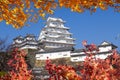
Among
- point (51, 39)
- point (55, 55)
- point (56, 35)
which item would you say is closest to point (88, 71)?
point (55, 55)

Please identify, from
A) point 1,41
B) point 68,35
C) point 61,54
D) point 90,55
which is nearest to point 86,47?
point 90,55

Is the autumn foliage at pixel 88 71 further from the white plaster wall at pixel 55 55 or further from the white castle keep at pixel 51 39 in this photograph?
the white castle keep at pixel 51 39

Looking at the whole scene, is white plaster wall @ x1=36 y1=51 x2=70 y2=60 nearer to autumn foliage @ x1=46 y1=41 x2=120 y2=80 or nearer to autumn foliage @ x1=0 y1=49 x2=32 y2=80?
autumn foliage @ x1=0 y1=49 x2=32 y2=80

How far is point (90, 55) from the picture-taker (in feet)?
17.9

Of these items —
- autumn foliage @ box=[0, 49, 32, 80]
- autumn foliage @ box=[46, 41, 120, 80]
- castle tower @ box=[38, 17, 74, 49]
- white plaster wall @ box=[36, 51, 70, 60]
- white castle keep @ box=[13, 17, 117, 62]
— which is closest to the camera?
autumn foliage @ box=[46, 41, 120, 80]

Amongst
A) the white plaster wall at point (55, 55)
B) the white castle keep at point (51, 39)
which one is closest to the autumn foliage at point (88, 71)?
the white plaster wall at point (55, 55)

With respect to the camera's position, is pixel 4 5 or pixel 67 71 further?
pixel 4 5

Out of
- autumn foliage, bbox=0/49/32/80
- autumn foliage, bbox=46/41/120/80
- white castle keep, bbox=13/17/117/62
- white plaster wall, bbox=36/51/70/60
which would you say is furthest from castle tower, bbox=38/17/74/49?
autumn foliage, bbox=46/41/120/80

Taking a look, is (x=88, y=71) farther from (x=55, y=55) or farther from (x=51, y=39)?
(x=51, y=39)

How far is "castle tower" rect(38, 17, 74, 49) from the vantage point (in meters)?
71.5

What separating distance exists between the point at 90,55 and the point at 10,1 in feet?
25.0

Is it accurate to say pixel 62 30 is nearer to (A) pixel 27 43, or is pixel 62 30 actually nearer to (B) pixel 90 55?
(A) pixel 27 43

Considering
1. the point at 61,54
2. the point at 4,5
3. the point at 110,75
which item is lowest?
the point at 61,54

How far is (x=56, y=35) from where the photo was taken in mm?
75000
